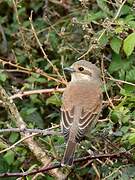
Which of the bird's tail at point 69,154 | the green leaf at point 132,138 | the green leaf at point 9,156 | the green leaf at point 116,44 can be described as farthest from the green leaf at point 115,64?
the green leaf at point 132,138

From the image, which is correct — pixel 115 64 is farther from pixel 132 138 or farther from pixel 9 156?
pixel 132 138

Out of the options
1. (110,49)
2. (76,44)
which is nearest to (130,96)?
(110,49)

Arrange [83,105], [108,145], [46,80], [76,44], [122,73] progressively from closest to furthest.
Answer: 1. [108,145]
2. [83,105]
3. [122,73]
4. [46,80]
5. [76,44]

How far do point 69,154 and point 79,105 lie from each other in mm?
731

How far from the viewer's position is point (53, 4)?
27.3ft

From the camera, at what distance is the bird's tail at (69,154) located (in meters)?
5.30

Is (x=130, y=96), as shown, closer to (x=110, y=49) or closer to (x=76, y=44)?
(x=110, y=49)

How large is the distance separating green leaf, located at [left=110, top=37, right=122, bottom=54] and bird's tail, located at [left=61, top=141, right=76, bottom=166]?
138 centimetres

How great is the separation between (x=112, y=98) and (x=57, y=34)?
1.52 m

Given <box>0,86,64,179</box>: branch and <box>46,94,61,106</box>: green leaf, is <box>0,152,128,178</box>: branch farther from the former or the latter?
<box>46,94,61,106</box>: green leaf

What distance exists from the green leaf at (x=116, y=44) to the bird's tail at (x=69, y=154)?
4.52ft

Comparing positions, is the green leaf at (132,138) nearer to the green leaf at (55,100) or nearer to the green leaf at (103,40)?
the green leaf at (55,100)

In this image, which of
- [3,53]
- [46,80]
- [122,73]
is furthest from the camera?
[3,53]

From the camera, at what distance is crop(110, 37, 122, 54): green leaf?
655 cm
